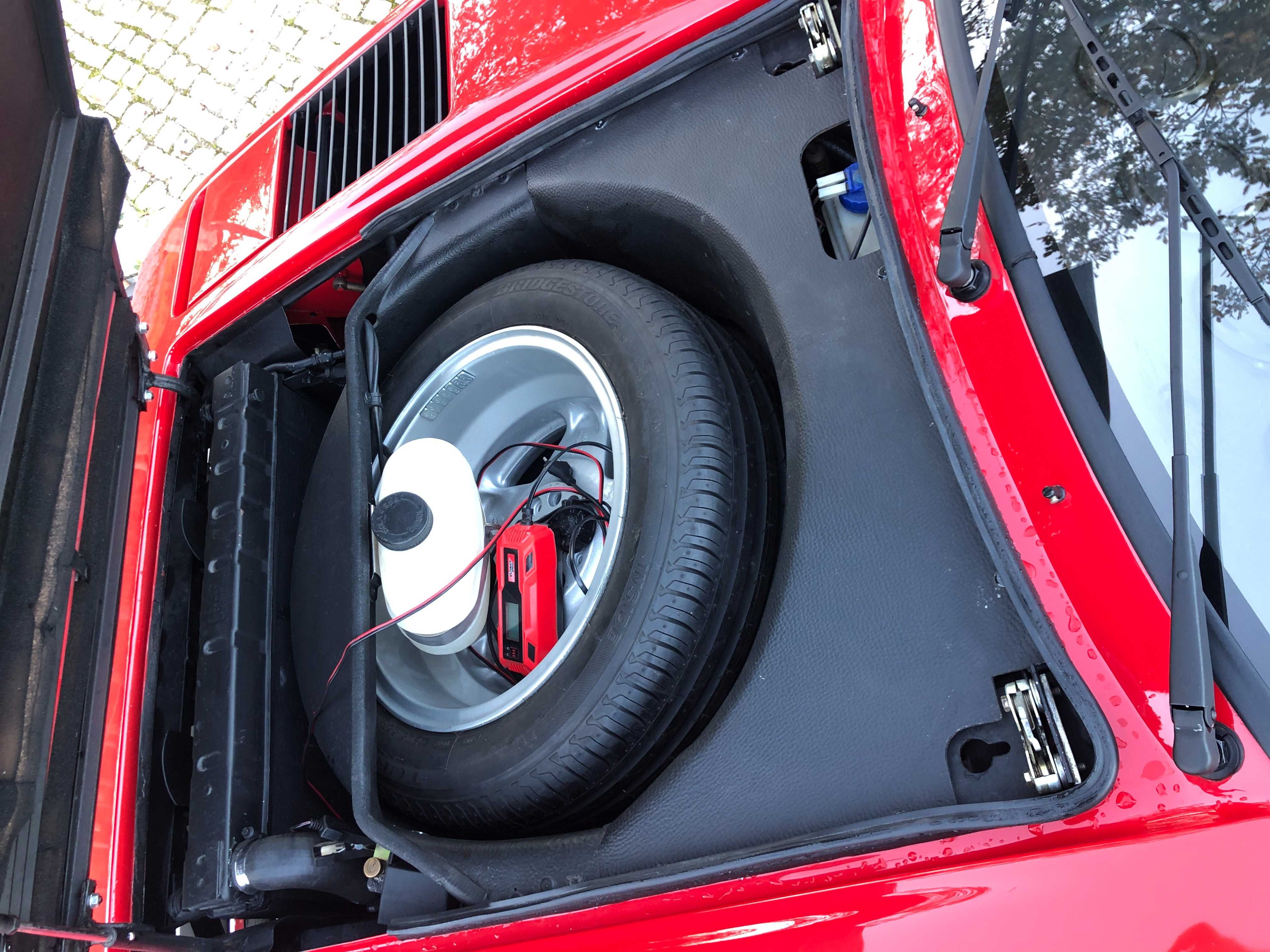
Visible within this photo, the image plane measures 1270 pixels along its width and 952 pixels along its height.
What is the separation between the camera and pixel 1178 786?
3.09ft

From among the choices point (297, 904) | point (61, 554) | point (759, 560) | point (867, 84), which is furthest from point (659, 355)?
point (297, 904)

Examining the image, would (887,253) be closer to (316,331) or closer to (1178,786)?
(1178,786)

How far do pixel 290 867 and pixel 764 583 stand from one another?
0.88 metres

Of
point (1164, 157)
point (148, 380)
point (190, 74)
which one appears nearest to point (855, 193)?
point (1164, 157)

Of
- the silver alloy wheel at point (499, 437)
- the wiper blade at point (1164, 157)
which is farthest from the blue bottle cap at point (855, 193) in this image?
the silver alloy wheel at point (499, 437)

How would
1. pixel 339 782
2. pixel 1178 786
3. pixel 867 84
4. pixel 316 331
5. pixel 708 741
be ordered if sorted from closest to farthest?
pixel 1178 786
pixel 708 741
pixel 867 84
pixel 339 782
pixel 316 331

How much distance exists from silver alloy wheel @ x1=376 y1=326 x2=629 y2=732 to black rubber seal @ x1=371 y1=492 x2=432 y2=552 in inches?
3.8

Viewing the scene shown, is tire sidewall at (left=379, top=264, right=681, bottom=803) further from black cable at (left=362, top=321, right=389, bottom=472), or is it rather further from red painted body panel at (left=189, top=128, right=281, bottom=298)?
red painted body panel at (left=189, top=128, right=281, bottom=298)

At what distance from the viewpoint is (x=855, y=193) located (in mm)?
1462

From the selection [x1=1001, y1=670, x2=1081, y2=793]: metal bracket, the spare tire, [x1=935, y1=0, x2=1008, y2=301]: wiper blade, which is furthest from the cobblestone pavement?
[x1=1001, y1=670, x2=1081, y2=793]: metal bracket

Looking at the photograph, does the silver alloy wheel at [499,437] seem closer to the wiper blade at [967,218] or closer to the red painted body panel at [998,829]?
the red painted body panel at [998,829]

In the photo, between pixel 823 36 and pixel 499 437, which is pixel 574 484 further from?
pixel 823 36

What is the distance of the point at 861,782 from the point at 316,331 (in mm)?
1580

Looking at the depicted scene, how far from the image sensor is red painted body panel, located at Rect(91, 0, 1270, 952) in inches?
35.1
